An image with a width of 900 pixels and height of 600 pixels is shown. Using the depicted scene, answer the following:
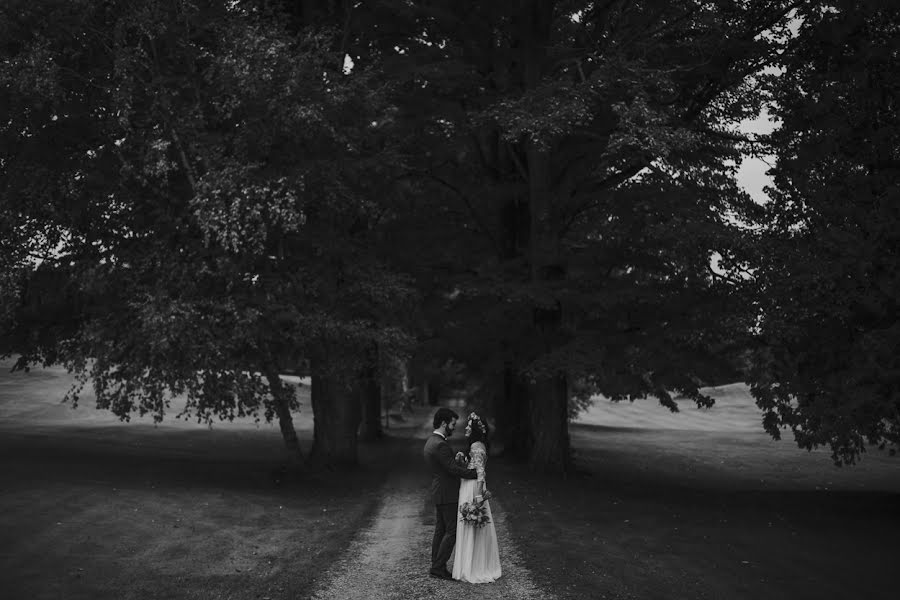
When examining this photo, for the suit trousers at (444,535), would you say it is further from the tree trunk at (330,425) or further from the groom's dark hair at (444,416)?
the tree trunk at (330,425)

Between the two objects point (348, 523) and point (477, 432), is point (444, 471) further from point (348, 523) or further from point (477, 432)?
point (348, 523)

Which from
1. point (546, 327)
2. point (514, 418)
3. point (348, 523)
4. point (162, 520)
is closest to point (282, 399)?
point (348, 523)

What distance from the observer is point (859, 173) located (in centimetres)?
1803

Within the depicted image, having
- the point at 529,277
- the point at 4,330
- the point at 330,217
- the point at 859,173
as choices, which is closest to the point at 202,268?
the point at 330,217

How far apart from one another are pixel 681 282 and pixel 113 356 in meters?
13.5

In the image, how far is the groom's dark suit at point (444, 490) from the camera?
1119 centimetres

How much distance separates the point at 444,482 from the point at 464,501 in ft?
1.19

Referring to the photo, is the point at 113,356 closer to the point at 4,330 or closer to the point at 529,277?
the point at 4,330

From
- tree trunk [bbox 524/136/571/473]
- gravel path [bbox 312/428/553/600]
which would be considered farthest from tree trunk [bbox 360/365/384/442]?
gravel path [bbox 312/428/553/600]

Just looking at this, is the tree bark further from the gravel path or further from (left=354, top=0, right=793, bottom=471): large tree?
the gravel path

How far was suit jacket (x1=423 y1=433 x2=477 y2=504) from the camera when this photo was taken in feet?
36.7

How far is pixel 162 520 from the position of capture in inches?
629

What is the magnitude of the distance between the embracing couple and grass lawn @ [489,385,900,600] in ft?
3.07

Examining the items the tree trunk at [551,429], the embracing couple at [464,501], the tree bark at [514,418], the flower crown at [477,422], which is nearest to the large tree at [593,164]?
the tree trunk at [551,429]
